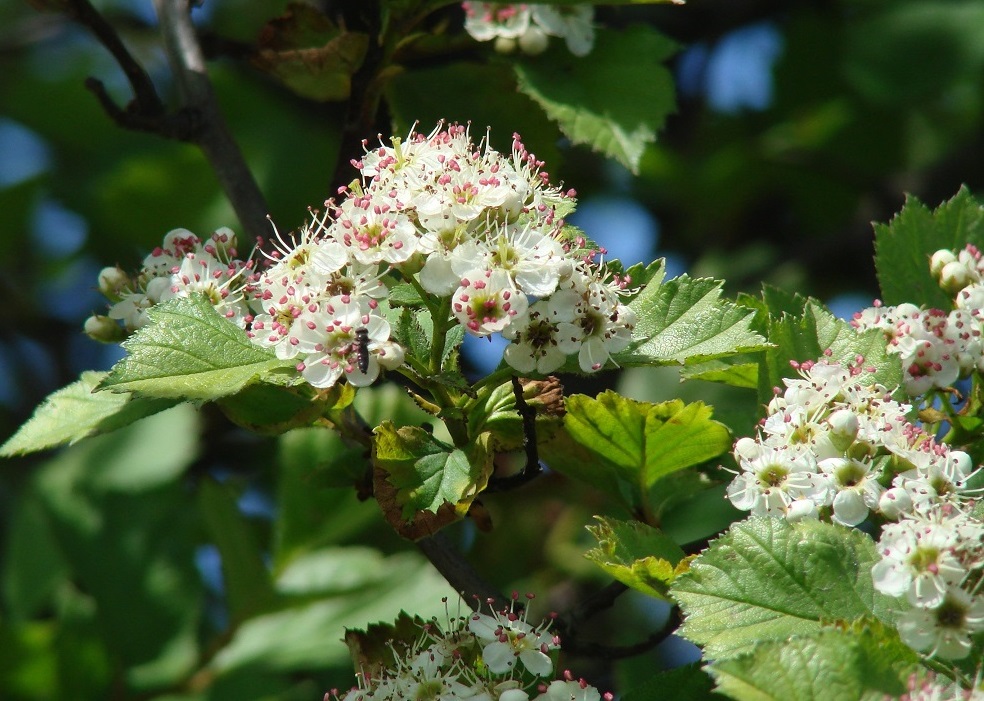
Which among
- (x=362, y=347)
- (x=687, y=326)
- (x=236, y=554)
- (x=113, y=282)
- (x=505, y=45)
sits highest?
(x=505, y=45)

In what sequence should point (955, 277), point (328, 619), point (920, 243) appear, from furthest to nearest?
point (328, 619) → point (920, 243) → point (955, 277)

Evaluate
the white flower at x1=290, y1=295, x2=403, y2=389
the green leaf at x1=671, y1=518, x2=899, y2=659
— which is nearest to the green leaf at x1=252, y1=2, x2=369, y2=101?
the white flower at x1=290, y1=295, x2=403, y2=389

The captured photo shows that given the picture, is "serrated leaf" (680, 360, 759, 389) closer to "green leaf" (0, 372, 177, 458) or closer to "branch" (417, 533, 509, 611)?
"branch" (417, 533, 509, 611)

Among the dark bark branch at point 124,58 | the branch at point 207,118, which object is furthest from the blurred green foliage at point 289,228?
the dark bark branch at point 124,58

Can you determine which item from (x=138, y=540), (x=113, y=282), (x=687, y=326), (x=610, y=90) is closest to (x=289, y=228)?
(x=138, y=540)

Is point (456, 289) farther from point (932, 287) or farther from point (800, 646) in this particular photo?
point (932, 287)

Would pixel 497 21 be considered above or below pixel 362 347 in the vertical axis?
above

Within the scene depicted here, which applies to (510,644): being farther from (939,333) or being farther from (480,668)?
(939,333)
